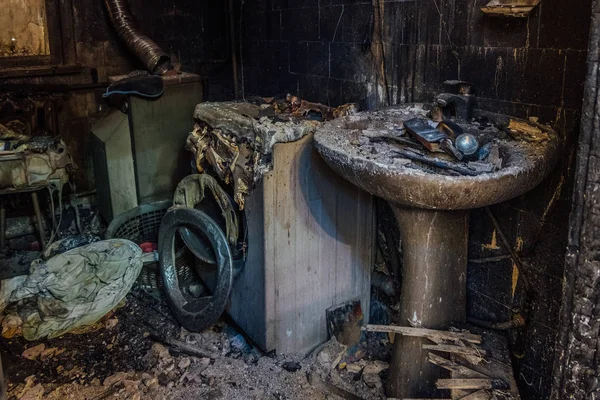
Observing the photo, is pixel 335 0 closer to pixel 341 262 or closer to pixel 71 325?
pixel 341 262

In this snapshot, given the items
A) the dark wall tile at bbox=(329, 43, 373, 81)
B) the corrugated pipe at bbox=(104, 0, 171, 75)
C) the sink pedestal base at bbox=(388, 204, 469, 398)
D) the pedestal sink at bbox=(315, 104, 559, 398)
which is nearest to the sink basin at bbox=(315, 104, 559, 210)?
the pedestal sink at bbox=(315, 104, 559, 398)

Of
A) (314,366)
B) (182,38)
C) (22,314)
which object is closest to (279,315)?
(314,366)

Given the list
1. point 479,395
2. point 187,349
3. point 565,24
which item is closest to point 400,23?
point 565,24

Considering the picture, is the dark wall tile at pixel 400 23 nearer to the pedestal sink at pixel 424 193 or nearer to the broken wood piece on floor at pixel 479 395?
the pedestal sink at pixel 424 193

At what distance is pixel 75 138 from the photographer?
538 centimetres

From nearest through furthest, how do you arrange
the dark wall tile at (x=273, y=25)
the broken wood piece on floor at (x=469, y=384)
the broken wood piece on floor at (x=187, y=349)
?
the broken wood piece on floor at (x=469, y=384) < the broken wood piece on floor at (x=187, y=349) < the dark wall tile at (x=273, y=25)

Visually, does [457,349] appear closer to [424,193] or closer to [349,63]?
[424,193]

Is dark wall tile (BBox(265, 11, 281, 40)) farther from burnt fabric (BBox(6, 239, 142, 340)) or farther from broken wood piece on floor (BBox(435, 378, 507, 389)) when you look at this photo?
broken wood piece on floor (BBox(435, 378, 507, 389))

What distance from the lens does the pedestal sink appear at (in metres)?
2.15

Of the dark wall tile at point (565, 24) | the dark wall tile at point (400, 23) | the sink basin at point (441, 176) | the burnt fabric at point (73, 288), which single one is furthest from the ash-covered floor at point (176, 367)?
the dark wall tile at point (565, 24)

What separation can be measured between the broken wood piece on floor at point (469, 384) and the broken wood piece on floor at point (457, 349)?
162mm

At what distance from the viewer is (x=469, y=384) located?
8.02 feet

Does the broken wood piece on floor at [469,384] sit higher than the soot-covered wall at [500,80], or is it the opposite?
the soot-covered wall at [500,80]

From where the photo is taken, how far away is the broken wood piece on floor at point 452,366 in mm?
2514
